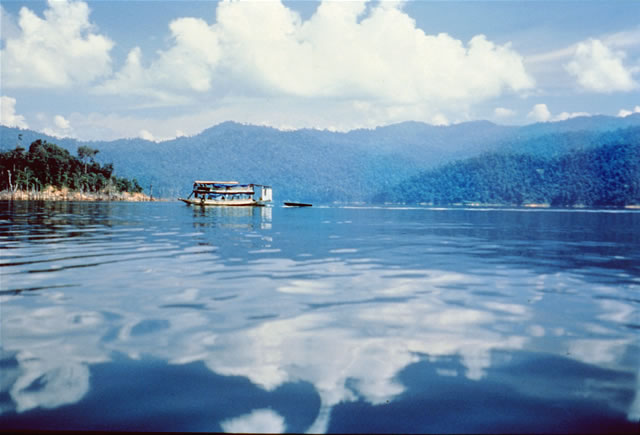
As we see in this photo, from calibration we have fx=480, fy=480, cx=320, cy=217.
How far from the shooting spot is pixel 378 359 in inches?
290

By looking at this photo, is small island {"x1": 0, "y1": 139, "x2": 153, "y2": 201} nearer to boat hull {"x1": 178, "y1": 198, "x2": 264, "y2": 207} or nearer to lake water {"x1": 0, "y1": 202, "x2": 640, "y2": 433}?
boat hull {"x1": 178, "y1": 198, "x2": 264, "y2": 207}

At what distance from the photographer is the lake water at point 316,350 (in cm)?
550

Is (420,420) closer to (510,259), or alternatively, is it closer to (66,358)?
(66,358)

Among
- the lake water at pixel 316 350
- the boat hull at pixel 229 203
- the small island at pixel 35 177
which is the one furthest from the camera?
the small island at pixel 35 177

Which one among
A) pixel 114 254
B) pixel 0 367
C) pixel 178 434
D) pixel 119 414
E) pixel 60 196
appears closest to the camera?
pixel 178 434

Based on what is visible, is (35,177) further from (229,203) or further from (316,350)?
(316,350)

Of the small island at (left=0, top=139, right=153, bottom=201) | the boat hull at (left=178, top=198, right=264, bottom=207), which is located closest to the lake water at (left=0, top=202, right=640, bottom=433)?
the boat hull at (left=178, top=198, right=264, bottom=207)

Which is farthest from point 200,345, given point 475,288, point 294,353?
point 475,288

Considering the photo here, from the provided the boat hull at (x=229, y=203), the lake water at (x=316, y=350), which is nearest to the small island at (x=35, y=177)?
the boat hull at (x=229, y=203)

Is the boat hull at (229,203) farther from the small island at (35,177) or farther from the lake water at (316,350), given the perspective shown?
the lake water at (316,350)

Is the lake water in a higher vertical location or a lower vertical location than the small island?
lower

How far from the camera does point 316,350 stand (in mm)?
7797

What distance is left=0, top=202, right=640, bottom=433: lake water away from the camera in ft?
18.0

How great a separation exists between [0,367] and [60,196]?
213830mm
